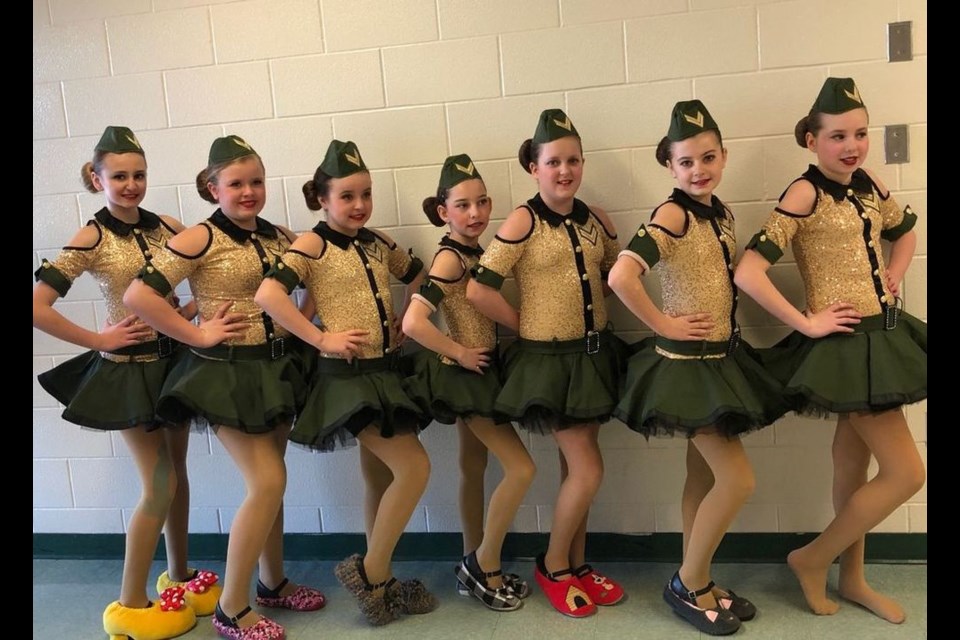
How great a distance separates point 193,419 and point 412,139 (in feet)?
4.06

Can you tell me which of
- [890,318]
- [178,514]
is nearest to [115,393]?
[178,514]

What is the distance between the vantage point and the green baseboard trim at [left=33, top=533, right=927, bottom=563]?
115 inches

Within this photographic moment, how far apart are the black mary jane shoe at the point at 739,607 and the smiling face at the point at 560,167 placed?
1.39 metres

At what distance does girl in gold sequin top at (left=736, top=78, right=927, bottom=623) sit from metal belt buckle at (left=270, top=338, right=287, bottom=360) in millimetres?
1454

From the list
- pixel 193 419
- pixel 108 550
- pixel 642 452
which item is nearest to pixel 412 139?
pixel 193 419

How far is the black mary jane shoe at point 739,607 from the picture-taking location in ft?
8.55

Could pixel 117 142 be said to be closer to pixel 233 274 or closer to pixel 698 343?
pixel 233 274

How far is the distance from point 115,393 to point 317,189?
3.06 ft

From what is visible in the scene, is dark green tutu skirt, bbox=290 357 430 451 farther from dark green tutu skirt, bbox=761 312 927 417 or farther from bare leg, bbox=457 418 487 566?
dark green tutu skirt, bbox=761 312 927 417

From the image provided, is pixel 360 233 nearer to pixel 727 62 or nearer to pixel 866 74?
Result: pixel 727 62

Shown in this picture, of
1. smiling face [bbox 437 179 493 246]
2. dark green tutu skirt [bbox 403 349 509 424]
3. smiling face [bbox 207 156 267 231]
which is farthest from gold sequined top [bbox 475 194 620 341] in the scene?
smiling face [bbox 207 156 267 231]

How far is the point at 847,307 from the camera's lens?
244 centimetres

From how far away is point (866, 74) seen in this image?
2.67 m

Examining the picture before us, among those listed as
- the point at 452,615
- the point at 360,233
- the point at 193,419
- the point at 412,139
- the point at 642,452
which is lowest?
the point at 452,615
